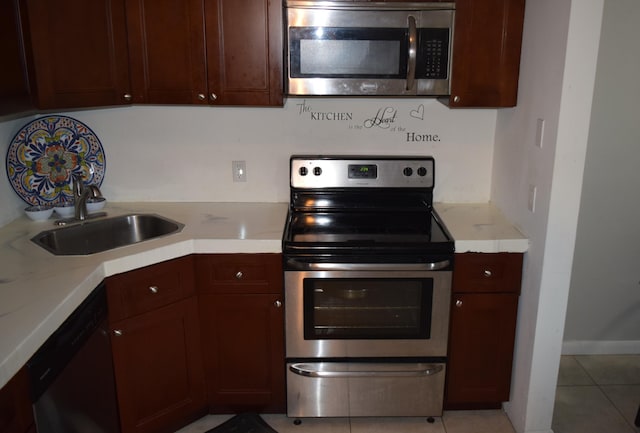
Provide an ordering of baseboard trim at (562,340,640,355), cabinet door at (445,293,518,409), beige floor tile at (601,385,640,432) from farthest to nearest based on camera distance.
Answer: baseboard trim at (562,340,640,355) → beige floor tile at (601,385,640,432) → cabinet door at (445,293,518,409)

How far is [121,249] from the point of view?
83.9 inches

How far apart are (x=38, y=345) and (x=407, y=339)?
57.0 inches

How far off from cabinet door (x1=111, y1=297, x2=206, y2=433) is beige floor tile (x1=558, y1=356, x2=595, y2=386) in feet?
5.92

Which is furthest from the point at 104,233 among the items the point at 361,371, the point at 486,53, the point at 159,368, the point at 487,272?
the point at 486,53

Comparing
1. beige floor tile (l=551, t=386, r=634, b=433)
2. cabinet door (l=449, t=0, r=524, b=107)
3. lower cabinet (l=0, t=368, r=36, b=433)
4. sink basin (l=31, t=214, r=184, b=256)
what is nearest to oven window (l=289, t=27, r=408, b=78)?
cabinet door (l=449, t=0, r=524, b=107)

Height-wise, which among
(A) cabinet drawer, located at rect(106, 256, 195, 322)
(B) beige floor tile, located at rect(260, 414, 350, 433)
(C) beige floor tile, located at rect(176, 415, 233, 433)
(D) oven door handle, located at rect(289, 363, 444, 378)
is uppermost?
(A) cabinet drawer, located at rect(106, 256, 195, 322)

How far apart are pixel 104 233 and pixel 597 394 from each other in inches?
97.3

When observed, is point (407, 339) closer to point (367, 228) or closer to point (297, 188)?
point (367, 228)

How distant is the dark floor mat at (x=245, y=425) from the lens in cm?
246

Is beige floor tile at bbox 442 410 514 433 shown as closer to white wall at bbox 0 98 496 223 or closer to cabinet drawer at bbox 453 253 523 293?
cabinet drawer at bbox 453 253 523 293

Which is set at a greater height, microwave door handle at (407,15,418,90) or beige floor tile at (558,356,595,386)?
microwave door handle at (407,15,418,90)

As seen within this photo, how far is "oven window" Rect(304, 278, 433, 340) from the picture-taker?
92.1 inches

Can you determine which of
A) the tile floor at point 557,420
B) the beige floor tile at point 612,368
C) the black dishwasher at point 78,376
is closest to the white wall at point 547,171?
the tile floor at point 557,420

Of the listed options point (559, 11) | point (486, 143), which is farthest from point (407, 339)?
point (559, 11)
